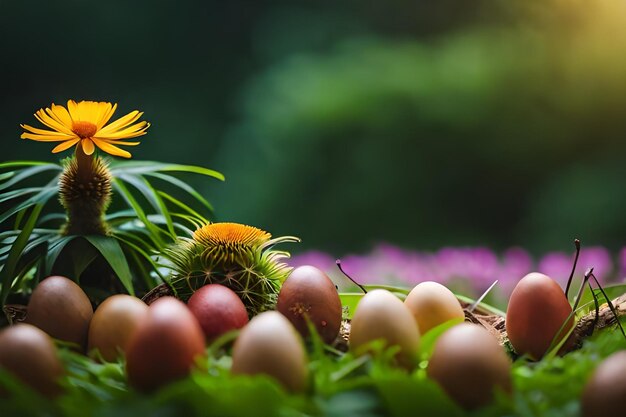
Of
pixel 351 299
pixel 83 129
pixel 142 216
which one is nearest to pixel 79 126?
pixel 83 129

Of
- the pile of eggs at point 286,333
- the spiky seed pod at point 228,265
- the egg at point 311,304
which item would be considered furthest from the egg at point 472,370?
the spiky seed pod at point 228,265

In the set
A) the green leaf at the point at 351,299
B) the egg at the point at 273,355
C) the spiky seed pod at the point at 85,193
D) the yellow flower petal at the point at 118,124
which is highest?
the yellow flower petal at the point at 118,124

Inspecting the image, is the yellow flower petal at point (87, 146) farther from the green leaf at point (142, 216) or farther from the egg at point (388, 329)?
the egg at point (388, 329)

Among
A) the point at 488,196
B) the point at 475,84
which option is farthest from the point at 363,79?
the point at 488,196

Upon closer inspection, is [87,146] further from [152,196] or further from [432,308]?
[432,308]

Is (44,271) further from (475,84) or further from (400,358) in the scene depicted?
(475,84)
